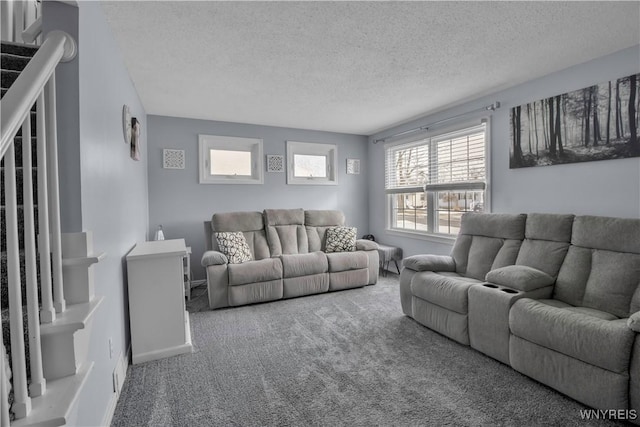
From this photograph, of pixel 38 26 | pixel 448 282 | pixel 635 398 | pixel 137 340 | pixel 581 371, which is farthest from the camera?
pixel 448 282

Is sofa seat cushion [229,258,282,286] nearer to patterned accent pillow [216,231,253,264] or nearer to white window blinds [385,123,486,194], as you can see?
patterned accent pillow [216,231,253,264]

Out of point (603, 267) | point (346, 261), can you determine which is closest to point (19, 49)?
point (346, 261)

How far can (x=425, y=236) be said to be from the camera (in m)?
4.38

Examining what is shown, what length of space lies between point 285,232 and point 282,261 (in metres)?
0.71

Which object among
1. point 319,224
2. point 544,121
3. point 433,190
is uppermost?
point 544,121

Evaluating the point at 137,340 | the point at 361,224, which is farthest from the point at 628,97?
the point at 137,340

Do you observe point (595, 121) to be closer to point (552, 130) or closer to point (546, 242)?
point (552, 130)

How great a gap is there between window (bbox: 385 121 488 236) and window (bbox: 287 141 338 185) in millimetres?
959

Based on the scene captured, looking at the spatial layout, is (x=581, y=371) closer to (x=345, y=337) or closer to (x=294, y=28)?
(x=345, y=337)

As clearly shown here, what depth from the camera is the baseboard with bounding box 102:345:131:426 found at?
1.72m

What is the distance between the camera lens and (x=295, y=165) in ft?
16.9

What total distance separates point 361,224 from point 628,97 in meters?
3.86

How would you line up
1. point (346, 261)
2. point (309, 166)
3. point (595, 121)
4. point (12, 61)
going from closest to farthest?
1. point (12, 61)
2. point (595, 121)
3. point (346, 261)
4. point (309, 166)

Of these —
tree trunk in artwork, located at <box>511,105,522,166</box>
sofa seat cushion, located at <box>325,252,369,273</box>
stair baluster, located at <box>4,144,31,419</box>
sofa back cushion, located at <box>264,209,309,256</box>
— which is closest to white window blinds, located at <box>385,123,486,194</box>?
tree trunk in artwork, located at <box>511,105,522,166</box>
